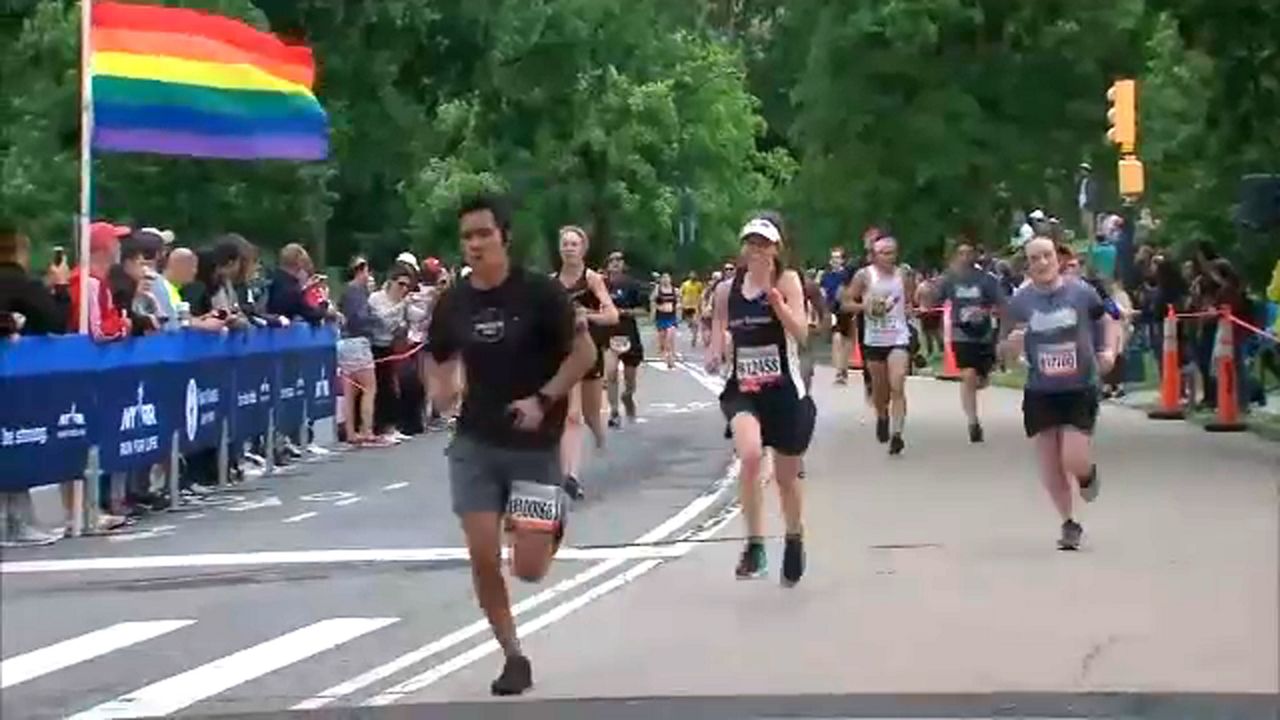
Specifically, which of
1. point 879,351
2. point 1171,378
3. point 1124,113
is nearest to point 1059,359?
point 879,351

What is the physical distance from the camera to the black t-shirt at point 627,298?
25656 mm

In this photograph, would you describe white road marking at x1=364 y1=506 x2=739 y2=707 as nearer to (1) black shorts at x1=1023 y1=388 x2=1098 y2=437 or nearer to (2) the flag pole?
(1) black shorts at x1=1023 y1=388 x2=1098 y2=437

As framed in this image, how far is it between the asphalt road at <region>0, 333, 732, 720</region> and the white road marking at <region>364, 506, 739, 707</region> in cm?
10

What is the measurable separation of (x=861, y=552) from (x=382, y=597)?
3.06 metres

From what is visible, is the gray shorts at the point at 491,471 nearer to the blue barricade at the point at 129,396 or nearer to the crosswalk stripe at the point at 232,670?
the crosswalk stripe at the point at 232,670

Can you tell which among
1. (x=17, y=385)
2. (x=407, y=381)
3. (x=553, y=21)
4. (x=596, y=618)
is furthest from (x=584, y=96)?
(x=596, y=618)

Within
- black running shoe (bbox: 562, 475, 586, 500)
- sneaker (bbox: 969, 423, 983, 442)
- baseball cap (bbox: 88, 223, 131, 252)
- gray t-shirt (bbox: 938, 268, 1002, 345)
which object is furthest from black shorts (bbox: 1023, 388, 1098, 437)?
sneaker (bbox: 969, 423, 983, 442)

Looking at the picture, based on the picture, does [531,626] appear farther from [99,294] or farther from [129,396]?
[99,294]

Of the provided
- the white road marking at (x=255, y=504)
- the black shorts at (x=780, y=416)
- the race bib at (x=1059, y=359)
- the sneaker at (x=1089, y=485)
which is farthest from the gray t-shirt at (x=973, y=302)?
the black shorts at (x=780, y=416)

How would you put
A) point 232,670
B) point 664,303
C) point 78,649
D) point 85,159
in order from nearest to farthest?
1. point 232,670
2. point 78,649
3. point 85,159
4. point 664,303

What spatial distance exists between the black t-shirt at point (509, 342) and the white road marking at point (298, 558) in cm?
514

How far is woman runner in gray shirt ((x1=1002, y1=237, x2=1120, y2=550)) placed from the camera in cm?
1527

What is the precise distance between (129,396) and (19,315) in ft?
5.55

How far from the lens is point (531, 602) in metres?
13.2
